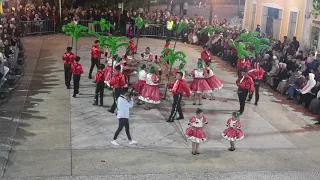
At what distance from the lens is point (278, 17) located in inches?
1077

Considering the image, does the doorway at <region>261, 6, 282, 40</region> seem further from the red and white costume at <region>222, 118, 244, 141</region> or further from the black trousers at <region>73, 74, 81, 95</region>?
the red and white costume at <region>222, 118, 244, 141</region>

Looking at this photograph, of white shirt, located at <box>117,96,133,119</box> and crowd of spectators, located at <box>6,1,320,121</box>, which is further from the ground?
crowd of spectators, located at <box>6,1,320,121</box>

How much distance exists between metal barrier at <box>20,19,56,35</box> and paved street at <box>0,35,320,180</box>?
11022mm

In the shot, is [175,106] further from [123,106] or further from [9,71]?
[9,71]

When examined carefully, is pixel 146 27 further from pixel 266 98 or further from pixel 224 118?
pixel 224 118

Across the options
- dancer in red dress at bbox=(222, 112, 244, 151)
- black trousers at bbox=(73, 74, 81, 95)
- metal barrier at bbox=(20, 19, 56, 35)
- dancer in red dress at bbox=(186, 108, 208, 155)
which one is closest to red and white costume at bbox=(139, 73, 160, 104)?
black trousers at bbox=(73, 74, 81, 95)

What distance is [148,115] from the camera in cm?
1494

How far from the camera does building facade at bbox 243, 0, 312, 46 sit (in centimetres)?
2420

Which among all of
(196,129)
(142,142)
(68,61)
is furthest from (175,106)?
(68,61)

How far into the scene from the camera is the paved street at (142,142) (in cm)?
1083

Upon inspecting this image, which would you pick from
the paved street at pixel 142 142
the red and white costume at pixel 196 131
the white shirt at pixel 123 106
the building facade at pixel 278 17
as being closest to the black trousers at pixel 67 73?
the paved street at pixel 142 142

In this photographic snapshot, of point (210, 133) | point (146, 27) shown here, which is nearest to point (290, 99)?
point (210, 133)

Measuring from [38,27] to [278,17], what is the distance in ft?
48.9

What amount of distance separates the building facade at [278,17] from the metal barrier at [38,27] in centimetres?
1291
